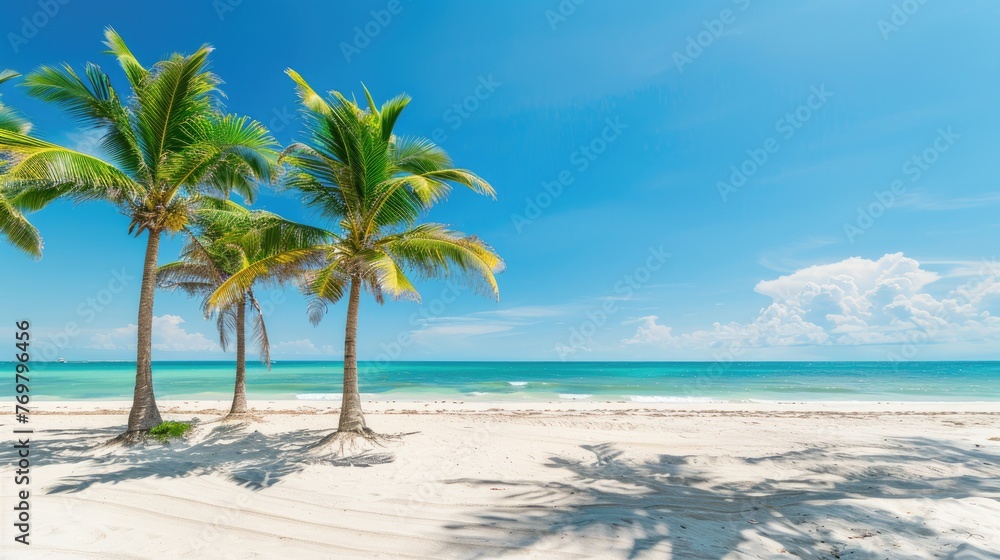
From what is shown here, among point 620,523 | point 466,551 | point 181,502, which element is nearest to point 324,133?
point 181,502

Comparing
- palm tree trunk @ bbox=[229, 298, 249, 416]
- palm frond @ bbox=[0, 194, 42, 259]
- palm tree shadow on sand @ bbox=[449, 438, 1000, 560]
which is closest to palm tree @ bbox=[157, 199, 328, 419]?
palm tree trunk @ bbox=[229, 298, 249, 416]

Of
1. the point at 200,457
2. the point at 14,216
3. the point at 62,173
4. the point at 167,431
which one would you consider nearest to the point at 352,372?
the point at 200,457

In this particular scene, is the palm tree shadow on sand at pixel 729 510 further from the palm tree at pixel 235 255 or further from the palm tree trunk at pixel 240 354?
the palm tree trunk at pixel 240 354

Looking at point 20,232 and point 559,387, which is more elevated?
point 20,232

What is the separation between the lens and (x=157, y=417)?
8.98 m

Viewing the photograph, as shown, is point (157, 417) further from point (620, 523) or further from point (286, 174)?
point (620, 523)

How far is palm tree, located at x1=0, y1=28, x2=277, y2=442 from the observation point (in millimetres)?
8094

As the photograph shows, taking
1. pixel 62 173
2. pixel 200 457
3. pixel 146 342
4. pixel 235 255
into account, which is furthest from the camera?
pixel 235 255

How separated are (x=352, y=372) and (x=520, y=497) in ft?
15.8

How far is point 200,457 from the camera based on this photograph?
754 cm

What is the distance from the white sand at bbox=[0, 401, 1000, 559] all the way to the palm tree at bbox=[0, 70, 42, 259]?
14.7ft

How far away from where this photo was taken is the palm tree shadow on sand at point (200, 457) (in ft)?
20.4

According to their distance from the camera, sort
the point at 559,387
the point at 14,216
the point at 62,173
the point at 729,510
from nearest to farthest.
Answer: the point at 729,510 < the point at 62,173 < the point at 14,216 < the point at 559,387

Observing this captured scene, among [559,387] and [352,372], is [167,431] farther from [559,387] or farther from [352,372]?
[559,387]
